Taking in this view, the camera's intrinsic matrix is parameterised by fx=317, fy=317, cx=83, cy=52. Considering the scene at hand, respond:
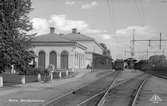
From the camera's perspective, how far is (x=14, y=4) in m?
25.6

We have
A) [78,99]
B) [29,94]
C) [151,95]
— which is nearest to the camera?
[78,99]

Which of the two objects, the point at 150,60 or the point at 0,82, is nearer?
the point at 0,82

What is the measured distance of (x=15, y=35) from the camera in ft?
85.5

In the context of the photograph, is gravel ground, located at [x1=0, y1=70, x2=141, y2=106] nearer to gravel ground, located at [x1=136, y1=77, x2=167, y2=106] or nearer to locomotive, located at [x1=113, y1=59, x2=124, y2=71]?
gravel ground, located at [x1=136, y1=77, x2=167, y2=106]

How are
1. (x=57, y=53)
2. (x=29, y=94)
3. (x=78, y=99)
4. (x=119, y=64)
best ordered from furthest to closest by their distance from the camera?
1. (x=119, y=64)
2. (x=57, y=53)
3. (x=29, y=94)
4. (x=78, y=99)

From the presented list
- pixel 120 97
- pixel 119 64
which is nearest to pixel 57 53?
pixel 119 64

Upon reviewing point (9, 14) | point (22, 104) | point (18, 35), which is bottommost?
point (22, 104)

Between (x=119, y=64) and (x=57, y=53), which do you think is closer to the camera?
(x=57, y=53)

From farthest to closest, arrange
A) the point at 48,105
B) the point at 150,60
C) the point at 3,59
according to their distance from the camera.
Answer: the point at 150,60 → the point at 3,59 → the point at 48,105

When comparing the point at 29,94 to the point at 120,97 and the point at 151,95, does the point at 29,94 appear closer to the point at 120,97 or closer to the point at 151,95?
the point at 120,97

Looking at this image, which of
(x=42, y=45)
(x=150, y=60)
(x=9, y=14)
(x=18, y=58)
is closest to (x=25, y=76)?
(x=18, y=58)

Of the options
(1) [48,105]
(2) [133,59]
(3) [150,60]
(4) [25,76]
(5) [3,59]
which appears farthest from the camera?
(2) [133,59]

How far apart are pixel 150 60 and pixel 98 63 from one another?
19181mm

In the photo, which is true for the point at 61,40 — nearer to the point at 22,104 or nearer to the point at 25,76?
the point at 25,76
